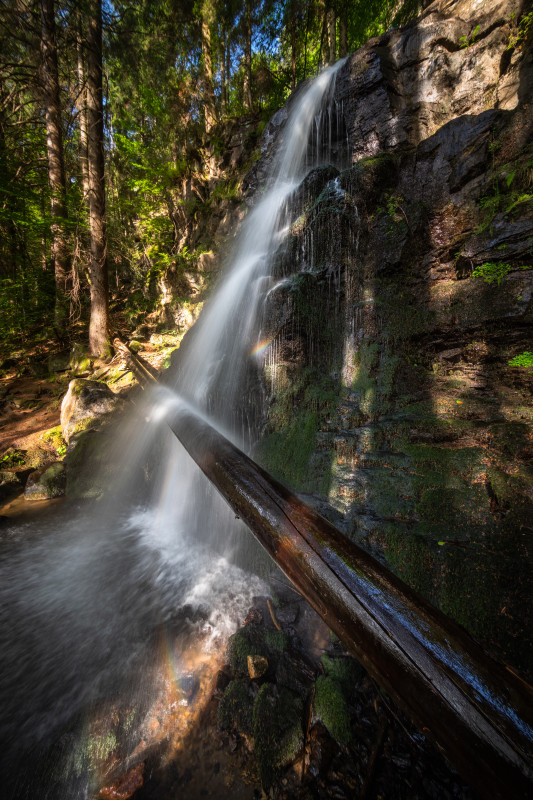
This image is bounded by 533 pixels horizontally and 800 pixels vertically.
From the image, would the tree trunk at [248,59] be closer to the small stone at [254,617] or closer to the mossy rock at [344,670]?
the small stone at [254,617]

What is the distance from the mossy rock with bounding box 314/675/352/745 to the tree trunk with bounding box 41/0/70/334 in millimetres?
11076

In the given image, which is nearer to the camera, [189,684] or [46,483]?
[189,684]

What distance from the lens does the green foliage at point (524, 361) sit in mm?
2822

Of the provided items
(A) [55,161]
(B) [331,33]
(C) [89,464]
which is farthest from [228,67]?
(C) [89,464]

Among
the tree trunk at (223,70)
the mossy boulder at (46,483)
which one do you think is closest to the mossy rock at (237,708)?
the mossy boulder at (46,483)

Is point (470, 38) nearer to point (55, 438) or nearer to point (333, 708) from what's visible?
point (333, 708)

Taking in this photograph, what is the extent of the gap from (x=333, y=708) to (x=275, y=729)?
477mm

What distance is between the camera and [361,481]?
3.13 metres

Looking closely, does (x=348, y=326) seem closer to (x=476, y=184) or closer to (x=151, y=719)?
(x=476, y=184)

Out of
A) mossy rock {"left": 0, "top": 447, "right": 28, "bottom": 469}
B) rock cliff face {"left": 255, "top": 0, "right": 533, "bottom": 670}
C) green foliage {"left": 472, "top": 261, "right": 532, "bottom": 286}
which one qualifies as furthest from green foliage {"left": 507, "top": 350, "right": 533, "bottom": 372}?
mossy rock {"left": 0, "top": 447, "right": 28, "bottom": 469}

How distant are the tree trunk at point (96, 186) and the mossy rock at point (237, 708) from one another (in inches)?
387

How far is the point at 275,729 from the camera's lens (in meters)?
2.14

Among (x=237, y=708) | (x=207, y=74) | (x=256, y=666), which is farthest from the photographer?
(x=207, y=74)

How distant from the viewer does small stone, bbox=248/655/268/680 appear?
249cm
